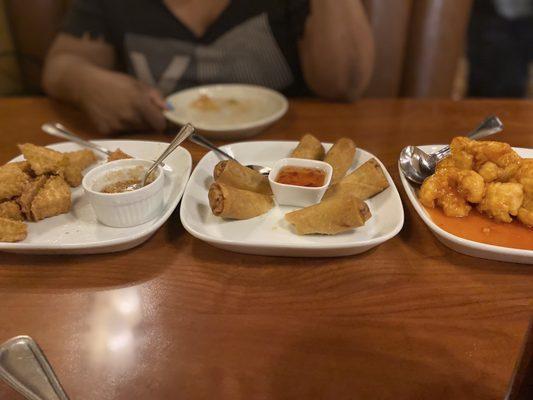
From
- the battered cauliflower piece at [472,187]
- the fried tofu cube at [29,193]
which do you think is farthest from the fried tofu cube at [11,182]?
the battered cauliflower piece at [472,187]

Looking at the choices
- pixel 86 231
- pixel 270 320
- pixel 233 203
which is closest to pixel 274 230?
pixel 233 203

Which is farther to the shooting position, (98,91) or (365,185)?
(98,91)

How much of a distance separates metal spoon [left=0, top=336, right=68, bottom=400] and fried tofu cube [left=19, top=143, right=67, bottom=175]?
2.12 ft

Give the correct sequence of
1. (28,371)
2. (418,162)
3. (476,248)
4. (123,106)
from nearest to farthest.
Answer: (28,371)
(476,248)
(418,162)
(123,106)

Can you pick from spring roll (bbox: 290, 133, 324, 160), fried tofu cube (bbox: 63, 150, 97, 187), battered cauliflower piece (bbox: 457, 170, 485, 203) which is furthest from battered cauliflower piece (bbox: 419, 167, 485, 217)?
fried tofu cube (bbox: 63, 150, 97, 187)

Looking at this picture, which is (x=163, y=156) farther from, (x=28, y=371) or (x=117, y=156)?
(x=28, y=371)

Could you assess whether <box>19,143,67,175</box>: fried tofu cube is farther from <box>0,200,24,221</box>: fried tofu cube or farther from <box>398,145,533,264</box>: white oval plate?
<box>398,145,533,264</box>: white oval plate

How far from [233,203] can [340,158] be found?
1.42 feet

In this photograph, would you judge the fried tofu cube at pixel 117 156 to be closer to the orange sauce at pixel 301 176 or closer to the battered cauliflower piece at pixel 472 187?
the orange sauce at pixel 301 176

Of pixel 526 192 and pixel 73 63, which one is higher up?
pixel 73 63

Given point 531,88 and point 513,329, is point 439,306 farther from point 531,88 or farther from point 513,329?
point 531,88

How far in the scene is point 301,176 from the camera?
1289mm

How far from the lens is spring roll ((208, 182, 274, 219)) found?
114 centimetres

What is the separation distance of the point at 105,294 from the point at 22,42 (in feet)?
9.83
